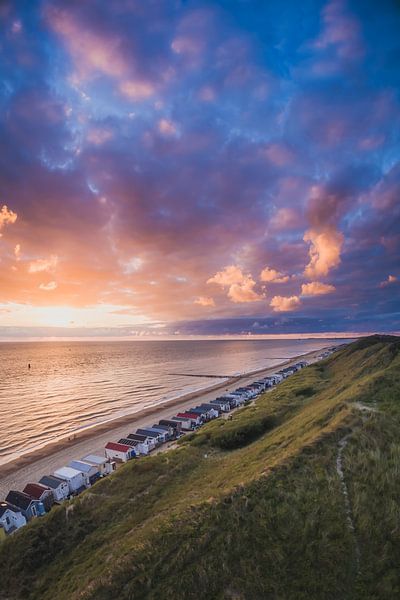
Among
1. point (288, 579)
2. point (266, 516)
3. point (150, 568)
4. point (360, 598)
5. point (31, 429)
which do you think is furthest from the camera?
point (31, 429)

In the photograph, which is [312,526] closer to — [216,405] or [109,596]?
[109,596]

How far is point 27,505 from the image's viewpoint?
3055 cm

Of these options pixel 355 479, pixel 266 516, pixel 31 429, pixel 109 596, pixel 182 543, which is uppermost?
pixel 355 479

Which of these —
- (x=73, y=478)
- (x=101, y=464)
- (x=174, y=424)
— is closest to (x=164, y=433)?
(x=174, y=424)

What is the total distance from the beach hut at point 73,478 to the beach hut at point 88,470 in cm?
52

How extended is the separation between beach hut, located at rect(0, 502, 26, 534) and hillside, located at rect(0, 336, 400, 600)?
790cm

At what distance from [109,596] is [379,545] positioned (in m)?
12.8

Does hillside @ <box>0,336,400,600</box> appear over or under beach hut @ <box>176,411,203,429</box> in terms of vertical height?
over

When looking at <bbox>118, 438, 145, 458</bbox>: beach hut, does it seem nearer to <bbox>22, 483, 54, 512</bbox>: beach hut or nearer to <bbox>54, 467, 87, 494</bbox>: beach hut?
<bbox>54, 467, 87, 494</bbox>: beach hut

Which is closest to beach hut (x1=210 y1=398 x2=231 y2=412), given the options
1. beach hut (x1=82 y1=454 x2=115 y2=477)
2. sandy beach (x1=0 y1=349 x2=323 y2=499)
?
sandy beach (x1=0 y1=349 x2=323 y2=499)

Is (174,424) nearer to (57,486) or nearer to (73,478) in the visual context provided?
(73,478)

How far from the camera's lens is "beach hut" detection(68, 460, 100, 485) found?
123ft

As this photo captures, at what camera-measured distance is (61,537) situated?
68.7 feet

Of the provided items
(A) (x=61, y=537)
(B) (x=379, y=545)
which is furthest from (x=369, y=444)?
(A) (x=61, y=537)
